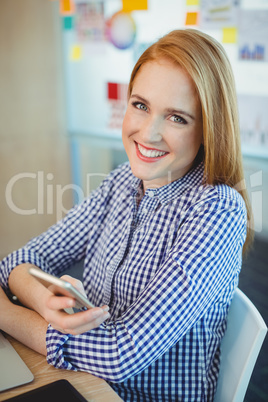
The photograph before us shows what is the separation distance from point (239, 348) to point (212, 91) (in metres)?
0.61

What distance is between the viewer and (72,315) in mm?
875

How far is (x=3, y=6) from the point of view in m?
4.08

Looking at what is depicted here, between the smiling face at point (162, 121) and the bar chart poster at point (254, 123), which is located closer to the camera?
the smiling face at point (162, 121)

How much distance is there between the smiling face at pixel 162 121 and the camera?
1.12 m

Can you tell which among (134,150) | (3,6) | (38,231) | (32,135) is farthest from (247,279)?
(3,6)

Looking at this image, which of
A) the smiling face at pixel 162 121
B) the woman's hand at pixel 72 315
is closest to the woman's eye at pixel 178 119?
the smiling face at pixel 162 121

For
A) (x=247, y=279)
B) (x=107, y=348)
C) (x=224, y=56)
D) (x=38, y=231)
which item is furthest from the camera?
(x=38, y=231)

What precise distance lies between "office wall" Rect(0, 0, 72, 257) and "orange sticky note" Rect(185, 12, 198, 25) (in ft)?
4.72

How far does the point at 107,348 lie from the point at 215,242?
33 centimetres

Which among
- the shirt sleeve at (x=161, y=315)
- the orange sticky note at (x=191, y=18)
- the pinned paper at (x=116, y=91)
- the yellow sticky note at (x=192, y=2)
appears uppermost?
the yellow sticky note at (x=192, y=2)

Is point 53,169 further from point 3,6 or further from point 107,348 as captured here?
point 107,348

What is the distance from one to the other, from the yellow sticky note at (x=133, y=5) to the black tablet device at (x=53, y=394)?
12.2ft

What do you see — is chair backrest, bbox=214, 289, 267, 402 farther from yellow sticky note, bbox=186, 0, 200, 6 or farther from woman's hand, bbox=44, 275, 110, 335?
yellow sticky note, bbox=186, 0, 200, 6

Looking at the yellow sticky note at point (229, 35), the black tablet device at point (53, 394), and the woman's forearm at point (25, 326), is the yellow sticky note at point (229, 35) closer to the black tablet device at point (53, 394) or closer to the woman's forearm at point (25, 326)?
the woman's forearm at point (25, 326)
